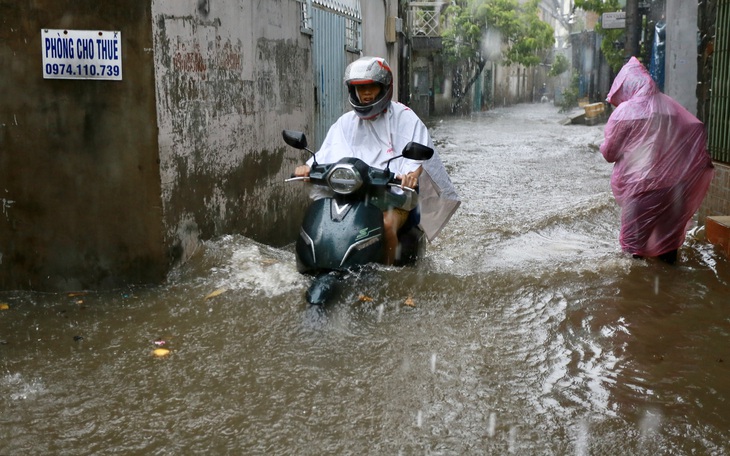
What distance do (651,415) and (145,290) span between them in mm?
3511

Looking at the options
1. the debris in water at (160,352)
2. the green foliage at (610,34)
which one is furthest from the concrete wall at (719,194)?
the green foliage at (610,34)

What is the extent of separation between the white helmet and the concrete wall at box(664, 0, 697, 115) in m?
9.19

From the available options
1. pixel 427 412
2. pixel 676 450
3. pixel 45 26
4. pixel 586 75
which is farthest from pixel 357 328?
pixel 586 75

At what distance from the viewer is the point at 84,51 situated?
5.50m

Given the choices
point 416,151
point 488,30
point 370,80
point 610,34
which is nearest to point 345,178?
point 416,151

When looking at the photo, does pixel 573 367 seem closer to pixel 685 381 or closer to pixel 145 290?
pixel 685 381

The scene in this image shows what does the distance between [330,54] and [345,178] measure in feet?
15.4

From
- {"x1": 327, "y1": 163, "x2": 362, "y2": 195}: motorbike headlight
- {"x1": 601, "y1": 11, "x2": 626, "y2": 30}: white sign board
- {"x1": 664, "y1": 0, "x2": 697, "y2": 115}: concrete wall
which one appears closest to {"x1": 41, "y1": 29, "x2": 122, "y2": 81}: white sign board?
{"x1": 327, "y1": 163, "x2": 362, "y2": 195}: motorbike headlight

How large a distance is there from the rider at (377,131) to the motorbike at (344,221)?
213 millimetres

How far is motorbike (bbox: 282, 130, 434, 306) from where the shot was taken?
4797 millimetres

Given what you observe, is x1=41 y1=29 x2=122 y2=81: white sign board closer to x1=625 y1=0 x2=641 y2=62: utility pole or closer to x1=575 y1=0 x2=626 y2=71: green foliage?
x1=625 y1=0 x2=641 y2=62: utility pole

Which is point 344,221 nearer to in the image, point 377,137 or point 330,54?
point 377,137

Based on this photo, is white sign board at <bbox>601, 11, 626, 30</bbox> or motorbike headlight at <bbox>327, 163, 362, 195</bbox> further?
white sign board at <bbox>601, 11, 626, 30</bbox>

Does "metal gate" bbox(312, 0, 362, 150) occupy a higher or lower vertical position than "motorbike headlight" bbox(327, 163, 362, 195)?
higher
